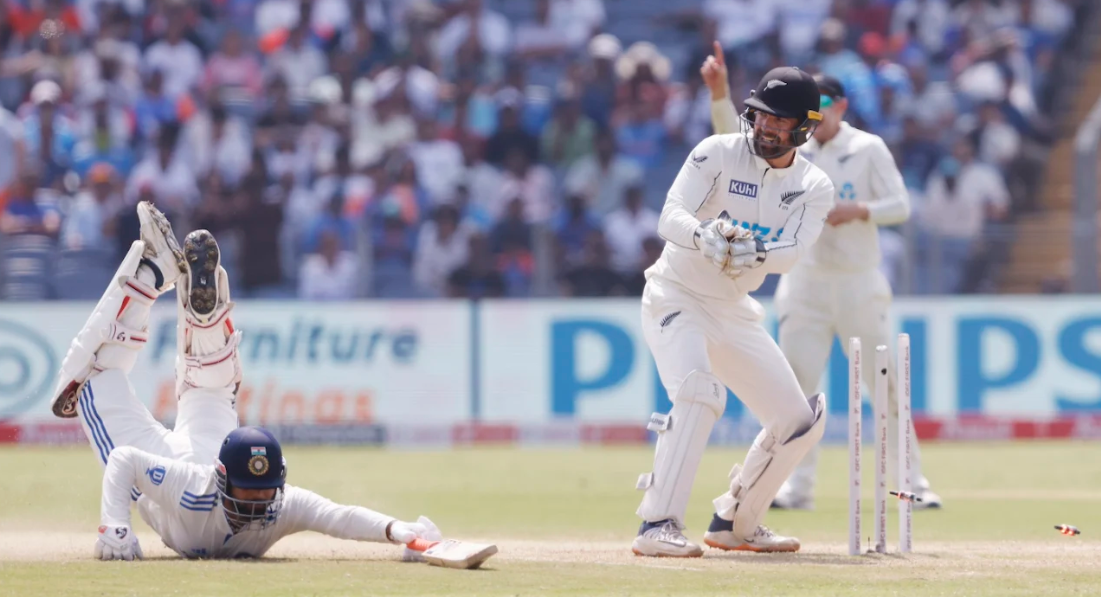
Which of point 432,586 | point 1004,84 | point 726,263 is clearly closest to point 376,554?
point 432,586

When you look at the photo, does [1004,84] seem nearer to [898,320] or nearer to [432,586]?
[898,320]

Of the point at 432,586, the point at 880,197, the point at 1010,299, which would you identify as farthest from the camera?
the point at 1010,299

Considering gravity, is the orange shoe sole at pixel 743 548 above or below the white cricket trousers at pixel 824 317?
below

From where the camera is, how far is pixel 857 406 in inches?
287

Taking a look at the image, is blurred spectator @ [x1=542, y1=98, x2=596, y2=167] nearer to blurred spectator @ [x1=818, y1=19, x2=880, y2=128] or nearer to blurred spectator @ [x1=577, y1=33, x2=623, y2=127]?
blurred spectator @ [x1=577, y1=33, x2=623, y2=127]

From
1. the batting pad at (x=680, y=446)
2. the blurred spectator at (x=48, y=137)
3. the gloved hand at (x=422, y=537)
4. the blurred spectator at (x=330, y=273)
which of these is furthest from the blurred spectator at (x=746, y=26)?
the gloved hand at (x=422, y=537)

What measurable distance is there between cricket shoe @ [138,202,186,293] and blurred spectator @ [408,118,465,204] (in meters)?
8.76

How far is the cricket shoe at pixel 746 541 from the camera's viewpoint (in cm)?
755

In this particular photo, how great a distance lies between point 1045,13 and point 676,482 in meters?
13.7

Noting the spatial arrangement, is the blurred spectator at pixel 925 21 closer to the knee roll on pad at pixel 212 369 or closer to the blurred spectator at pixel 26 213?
the blurred spectator at pixel 26 213

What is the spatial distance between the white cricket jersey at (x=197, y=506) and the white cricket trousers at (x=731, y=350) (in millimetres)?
1481

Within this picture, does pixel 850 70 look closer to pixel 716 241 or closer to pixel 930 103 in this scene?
pixel 930 103

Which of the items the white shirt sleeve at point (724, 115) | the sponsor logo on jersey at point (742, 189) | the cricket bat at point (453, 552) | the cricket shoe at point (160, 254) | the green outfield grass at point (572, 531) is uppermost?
the white shirt sleeve at point (724, 115)

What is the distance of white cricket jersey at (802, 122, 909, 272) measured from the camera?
31.7 feet
